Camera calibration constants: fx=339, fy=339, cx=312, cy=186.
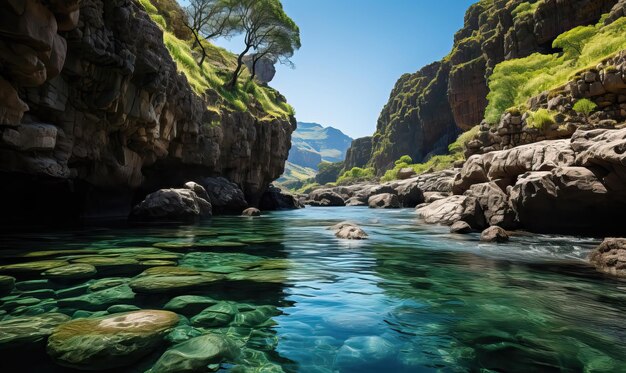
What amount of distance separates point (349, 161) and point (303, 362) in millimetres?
147998

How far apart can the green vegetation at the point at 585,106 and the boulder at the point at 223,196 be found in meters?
23.5

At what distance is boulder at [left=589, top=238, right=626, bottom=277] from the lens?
6.39 metres

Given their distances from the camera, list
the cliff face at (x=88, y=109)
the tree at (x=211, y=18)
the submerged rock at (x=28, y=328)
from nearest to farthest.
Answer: the submerged rock at (x=28, y=328) < the cliff face at (x=88, y=109) < the tree at (x=211, y=18)

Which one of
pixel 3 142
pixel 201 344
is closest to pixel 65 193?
pixel 3 142

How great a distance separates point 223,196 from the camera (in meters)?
26.2

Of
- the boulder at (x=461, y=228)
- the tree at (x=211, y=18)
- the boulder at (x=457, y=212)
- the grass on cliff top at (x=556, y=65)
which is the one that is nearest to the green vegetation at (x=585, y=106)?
the grass on cliff top at (x=556, y=65)

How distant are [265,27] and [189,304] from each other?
38.3 m

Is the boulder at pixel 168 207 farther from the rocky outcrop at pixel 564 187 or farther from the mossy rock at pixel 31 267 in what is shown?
the rocky outcrop at pixel 564 187

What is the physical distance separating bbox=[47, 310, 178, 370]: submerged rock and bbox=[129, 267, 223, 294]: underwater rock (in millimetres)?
1251

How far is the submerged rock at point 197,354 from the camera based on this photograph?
106 inches

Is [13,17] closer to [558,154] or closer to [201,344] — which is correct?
[201,344]

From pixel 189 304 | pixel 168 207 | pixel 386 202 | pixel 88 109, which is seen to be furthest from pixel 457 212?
pixel 386 202

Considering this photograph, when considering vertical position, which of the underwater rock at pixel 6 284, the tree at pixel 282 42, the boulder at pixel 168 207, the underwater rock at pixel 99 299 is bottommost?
the underwater rock at pixel 99 299

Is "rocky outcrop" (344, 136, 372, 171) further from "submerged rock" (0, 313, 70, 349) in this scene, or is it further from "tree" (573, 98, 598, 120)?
"submerged rock" (0, 313, 70, 349)
